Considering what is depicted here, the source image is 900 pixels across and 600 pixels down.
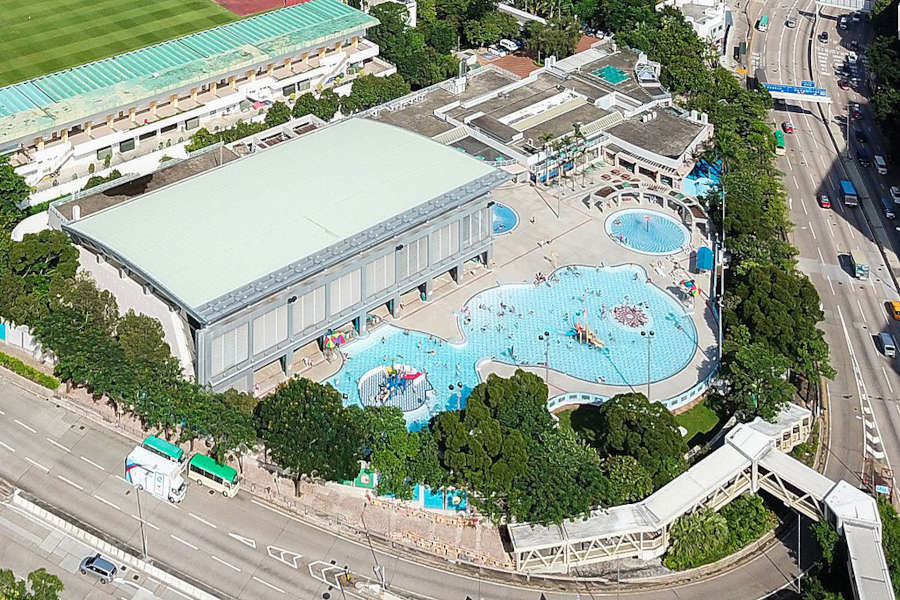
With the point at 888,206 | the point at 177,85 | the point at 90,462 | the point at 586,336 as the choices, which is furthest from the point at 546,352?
the point at 177,85

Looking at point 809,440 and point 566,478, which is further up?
point 566,478

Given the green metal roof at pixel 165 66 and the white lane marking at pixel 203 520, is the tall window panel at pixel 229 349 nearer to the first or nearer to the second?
the white lane marking at pixel 203 520

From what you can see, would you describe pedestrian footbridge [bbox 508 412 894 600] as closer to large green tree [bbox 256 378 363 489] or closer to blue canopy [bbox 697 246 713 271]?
large green tree [bbox 256 378 363 489]

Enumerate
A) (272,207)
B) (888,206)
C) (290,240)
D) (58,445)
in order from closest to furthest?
(58,445), (290,240), (272,207), (888,206)

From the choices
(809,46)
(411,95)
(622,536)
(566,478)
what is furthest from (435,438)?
(809,46)

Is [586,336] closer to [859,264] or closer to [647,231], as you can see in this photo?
[647,231]

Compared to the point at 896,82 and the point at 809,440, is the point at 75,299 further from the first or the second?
the point at 896,82

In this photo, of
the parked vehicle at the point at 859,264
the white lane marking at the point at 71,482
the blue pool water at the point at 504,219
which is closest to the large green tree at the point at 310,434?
the white lane marking at the point at 71,482
